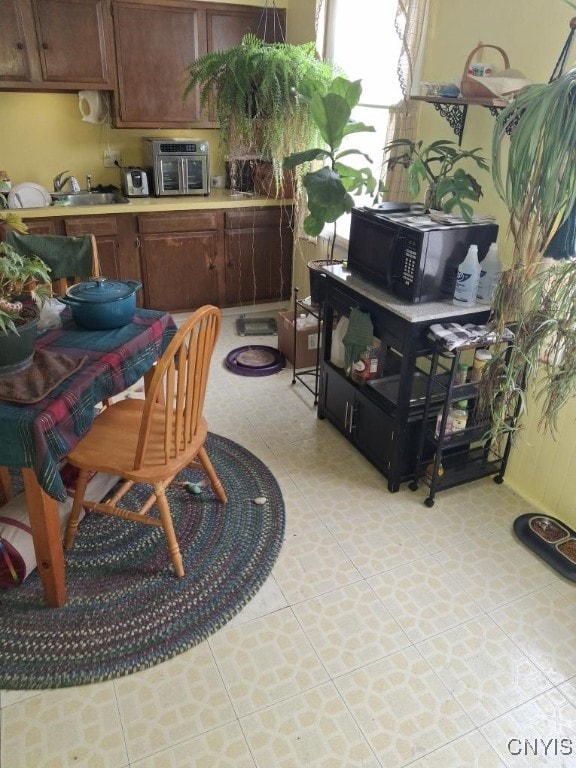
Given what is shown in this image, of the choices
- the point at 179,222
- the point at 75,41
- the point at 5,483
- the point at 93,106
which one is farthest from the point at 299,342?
the point at 75,41

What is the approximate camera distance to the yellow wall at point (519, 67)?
201cm

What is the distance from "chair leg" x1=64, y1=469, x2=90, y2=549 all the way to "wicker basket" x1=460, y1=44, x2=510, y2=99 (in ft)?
6.58

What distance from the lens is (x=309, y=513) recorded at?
2.29 m

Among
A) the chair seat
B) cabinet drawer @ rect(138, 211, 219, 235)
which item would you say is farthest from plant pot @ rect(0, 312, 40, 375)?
cabinet drawer @ rect(138, 211, 219, 235)

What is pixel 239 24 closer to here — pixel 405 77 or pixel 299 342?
pixel 405 77

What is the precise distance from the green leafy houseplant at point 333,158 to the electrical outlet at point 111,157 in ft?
6.59

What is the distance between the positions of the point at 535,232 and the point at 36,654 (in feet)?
6.53

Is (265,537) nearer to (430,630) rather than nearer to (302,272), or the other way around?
(430,630)

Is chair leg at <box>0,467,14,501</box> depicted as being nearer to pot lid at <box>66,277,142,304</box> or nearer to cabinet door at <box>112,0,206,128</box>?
pot lid at <box>66,277,142,304</box>

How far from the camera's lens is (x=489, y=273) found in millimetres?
2178

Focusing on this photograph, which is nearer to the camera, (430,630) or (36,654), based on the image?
(36,654)

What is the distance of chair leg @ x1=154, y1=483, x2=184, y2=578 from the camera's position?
6.02ft

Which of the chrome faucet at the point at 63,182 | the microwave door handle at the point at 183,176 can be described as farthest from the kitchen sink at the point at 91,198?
the microwave door handle at the point at 183,176

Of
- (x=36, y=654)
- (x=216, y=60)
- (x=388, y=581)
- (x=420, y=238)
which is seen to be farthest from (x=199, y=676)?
(x=216, y=60)
